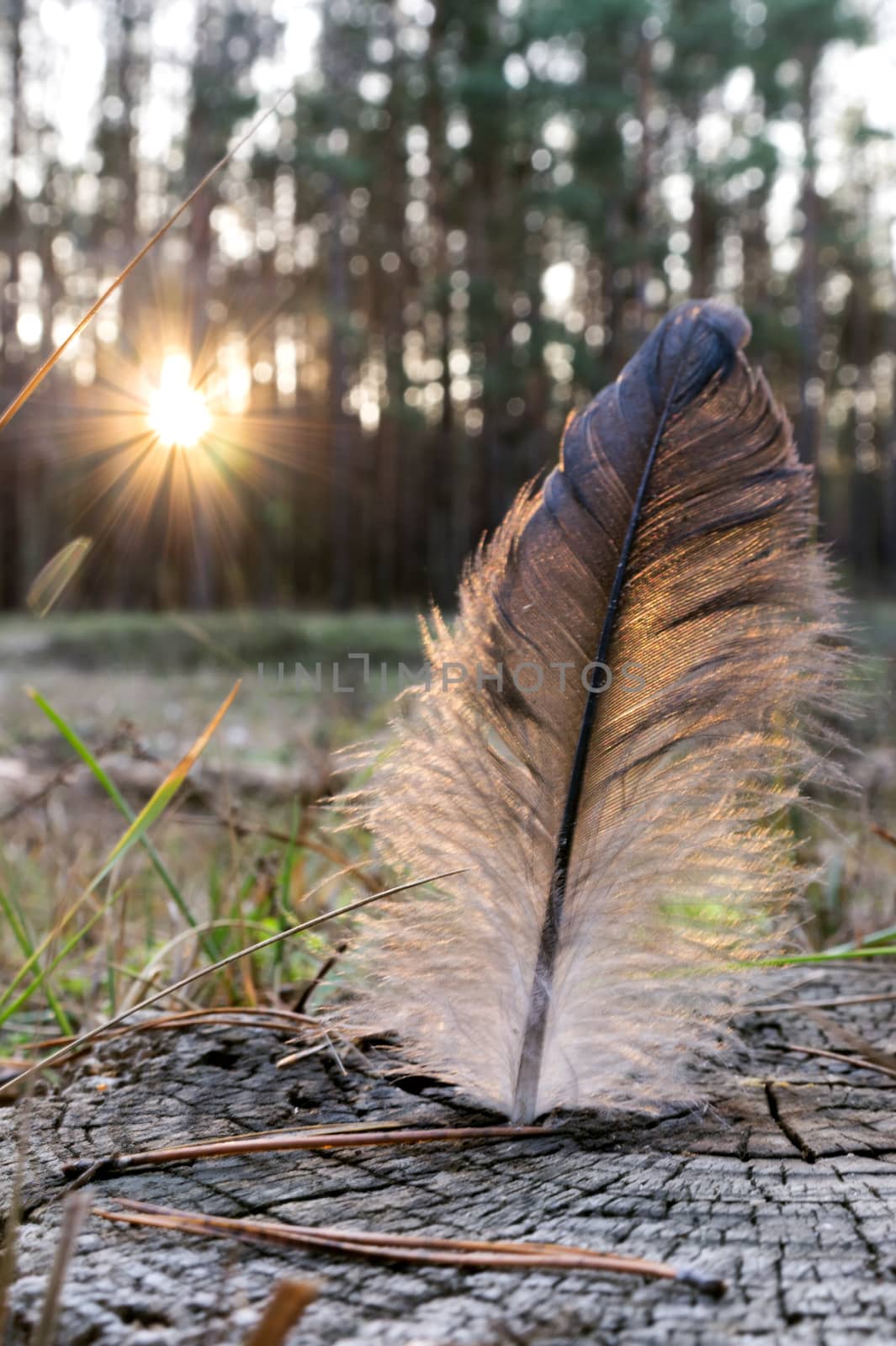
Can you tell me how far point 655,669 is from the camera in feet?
3.68

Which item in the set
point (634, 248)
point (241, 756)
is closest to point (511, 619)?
point (241, 756)

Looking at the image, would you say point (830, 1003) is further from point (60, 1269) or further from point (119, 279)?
point (119, 279)

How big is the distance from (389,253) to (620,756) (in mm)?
22046

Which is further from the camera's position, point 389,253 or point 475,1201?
point 389,253

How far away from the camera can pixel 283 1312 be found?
1.93ft

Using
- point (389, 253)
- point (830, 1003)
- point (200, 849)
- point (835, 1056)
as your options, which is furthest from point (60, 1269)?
point (389, 253)

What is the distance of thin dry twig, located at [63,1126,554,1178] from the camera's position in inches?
39.6

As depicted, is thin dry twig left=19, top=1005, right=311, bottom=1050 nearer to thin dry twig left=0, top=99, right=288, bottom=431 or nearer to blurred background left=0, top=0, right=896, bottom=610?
thin dry twig left=0, top=99, right=288, bottom=431

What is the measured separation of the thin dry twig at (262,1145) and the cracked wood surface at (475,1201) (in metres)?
0.01

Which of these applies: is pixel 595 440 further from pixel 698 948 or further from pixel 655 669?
pixel 698 948

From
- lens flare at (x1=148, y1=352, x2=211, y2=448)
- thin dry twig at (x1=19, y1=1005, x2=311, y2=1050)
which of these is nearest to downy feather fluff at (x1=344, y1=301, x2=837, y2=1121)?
thin dry twig at (x1=19, y1=1005, x2=311, y2=1050)

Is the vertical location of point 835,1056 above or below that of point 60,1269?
below

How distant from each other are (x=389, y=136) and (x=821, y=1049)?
21457 mm

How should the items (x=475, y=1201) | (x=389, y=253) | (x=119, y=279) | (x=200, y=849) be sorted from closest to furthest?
(x=475, y=1201), (x=119, y=279), (x=200, y=849), (x=389, y=253)
